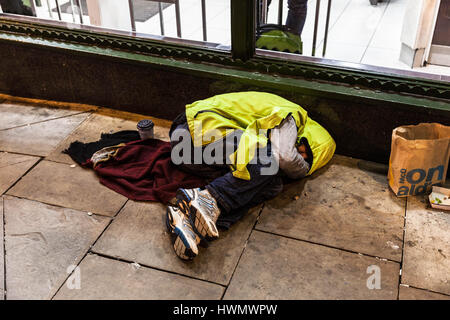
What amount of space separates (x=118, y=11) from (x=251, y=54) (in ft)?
4.87

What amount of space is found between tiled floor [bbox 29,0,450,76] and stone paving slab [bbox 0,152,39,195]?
138 centimetres

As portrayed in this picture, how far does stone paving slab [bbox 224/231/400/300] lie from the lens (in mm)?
2316

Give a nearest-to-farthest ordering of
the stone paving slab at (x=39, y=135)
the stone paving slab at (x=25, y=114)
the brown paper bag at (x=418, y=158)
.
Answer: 1. the brown paper bag at (x=418, y=158)
2. the stone paving slab at (x=39, y=135)
3. the stone paving slab at (x=25, y=114)

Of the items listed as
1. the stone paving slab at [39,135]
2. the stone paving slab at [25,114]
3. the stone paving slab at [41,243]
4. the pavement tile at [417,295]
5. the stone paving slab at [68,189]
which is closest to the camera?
the pavement tile at [417,295]

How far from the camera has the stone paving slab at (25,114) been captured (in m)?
3.79

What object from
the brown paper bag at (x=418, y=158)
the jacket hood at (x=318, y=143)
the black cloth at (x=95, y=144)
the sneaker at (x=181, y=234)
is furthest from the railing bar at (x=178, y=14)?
the brown paper bag at (x=418, y=158)

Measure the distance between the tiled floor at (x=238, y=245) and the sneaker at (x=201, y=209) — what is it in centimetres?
12

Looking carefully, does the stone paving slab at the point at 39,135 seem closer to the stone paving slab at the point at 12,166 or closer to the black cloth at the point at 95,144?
the stone paving slab at the point at 12,166

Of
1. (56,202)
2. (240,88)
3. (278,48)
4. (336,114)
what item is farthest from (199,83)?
(56,202)

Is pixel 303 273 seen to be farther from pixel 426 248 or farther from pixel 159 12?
pixel 159 12

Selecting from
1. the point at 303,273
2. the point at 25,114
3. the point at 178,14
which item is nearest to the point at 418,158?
the point at 303,273

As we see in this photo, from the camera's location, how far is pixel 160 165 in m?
3.13

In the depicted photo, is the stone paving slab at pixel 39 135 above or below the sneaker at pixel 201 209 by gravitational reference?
below

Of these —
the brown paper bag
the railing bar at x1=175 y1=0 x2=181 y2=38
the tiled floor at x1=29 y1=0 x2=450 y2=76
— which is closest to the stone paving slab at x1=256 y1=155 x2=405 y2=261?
the brown paper bag
